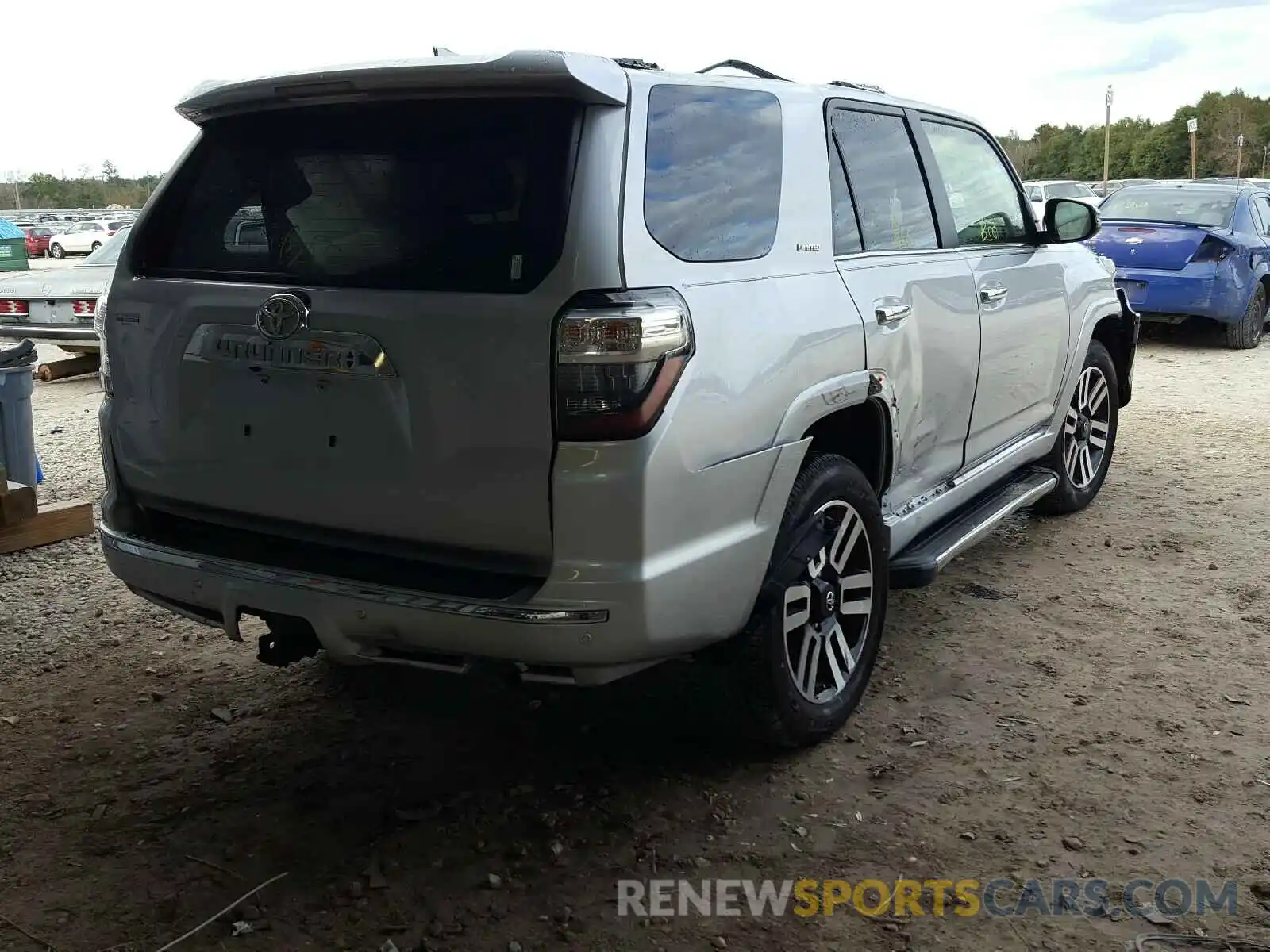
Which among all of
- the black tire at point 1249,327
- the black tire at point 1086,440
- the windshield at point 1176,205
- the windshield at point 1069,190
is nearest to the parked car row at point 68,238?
the windshield at point 1069,190

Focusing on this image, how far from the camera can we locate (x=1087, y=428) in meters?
5.93

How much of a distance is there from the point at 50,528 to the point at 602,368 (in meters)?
4.08

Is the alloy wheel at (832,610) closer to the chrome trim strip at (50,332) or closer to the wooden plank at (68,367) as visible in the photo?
the chrome trim strip at (50,332)

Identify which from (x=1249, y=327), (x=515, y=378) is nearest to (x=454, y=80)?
(x=515, y=378)

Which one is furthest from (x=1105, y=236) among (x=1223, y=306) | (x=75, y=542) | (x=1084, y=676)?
(x=75, y=542)

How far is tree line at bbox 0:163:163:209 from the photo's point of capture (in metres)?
65.2

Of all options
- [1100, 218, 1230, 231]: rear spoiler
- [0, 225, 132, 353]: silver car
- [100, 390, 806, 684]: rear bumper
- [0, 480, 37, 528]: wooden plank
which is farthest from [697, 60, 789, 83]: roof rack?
[1100, 218, 1230, 231]: rear spoiler

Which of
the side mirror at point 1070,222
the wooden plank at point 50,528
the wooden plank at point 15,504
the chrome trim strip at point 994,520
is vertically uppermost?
the side mirror at point 1070,222

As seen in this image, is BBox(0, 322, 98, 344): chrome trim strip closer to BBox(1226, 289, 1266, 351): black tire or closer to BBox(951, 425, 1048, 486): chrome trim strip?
BBox(951, 425, 1048, 486): chrome trim strip

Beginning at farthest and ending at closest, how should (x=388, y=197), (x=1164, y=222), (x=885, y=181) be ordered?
(x=1164, y=222) → (x=885, y=181) → (x=388, y=197)

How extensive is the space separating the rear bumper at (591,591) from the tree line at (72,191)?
67.7 m

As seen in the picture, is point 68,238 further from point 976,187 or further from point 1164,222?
point 976,187

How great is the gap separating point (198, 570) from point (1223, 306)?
11.0 metres

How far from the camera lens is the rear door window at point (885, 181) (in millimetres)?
3701
